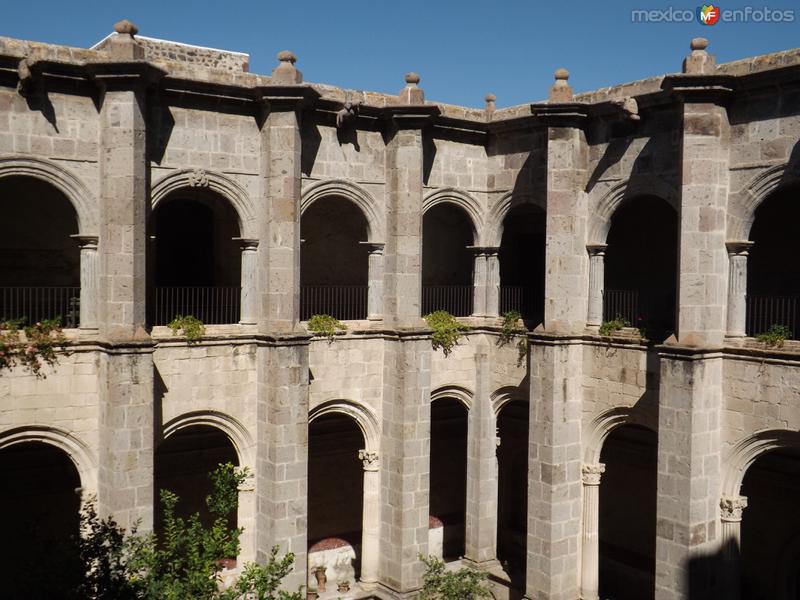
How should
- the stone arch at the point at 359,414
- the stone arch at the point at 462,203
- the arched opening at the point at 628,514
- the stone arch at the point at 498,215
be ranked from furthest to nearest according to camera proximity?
the arched opening at the point at 628,514
the stone arch at the point at 498,215
the stone arch at the point at 462,203
the stone arch at the point at 359,414

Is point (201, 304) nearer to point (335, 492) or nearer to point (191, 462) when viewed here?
point (191, 462)

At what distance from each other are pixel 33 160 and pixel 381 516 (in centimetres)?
930

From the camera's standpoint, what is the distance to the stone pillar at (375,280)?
16891mm

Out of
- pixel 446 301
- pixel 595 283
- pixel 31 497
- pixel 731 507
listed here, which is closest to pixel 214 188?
pixel 595 283

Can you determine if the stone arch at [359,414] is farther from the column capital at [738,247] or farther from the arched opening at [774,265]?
the arched opening at [774,265]

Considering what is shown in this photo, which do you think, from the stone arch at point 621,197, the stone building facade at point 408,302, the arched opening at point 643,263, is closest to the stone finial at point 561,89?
the stone building facade at point 408,302

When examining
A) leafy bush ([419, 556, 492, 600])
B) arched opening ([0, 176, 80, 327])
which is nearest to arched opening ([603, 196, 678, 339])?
leafy bush ([419, 556, 492, 600])

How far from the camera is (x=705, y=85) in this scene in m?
13.8

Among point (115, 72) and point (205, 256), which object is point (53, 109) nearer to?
point (115, 72)

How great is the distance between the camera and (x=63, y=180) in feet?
44.9

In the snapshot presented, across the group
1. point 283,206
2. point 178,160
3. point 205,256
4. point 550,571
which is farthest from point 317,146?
point 550,571

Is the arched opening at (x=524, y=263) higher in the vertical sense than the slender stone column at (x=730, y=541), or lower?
higher

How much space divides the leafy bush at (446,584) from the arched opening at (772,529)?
6.11 m

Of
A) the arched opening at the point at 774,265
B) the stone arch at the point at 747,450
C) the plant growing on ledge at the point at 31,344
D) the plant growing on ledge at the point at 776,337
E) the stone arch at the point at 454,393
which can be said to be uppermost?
the arched opening at the point at 774,265
